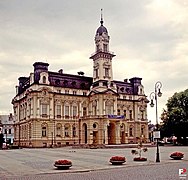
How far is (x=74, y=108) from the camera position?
87438 millimetres

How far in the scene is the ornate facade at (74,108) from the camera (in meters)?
80.7

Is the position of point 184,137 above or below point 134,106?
below

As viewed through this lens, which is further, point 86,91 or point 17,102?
point 17,102

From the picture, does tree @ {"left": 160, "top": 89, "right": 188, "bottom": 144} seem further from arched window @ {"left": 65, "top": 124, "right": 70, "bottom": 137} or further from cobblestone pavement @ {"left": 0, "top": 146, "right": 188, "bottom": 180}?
cobblestone pavement @ {"left": 0, "top": 146, "right": 188, "bottom": 180}

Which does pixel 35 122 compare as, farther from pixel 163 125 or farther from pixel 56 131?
pixel 163 125

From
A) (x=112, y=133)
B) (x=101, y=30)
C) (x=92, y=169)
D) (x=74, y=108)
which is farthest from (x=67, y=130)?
(x=92, y=169)

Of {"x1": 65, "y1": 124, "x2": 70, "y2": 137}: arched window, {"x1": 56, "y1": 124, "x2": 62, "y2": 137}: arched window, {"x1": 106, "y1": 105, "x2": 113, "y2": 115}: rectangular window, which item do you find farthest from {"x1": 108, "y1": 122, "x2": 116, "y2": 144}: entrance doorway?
{"x1": 56, "y1": 124, "x2": 62, "y2": 137}: arched window

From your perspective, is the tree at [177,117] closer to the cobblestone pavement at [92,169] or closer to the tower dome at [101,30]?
the tower dome at [101,30]

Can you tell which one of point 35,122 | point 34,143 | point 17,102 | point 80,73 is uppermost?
point 80,73

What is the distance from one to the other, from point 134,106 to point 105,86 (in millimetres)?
16657

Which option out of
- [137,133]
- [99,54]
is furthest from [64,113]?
[137,133]

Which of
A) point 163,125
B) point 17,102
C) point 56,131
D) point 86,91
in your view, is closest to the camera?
point 163,125

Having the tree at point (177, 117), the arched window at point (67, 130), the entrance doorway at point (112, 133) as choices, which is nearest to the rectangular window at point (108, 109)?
the entrance doorway at point (112, 133)

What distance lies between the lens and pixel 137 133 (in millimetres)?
96625
